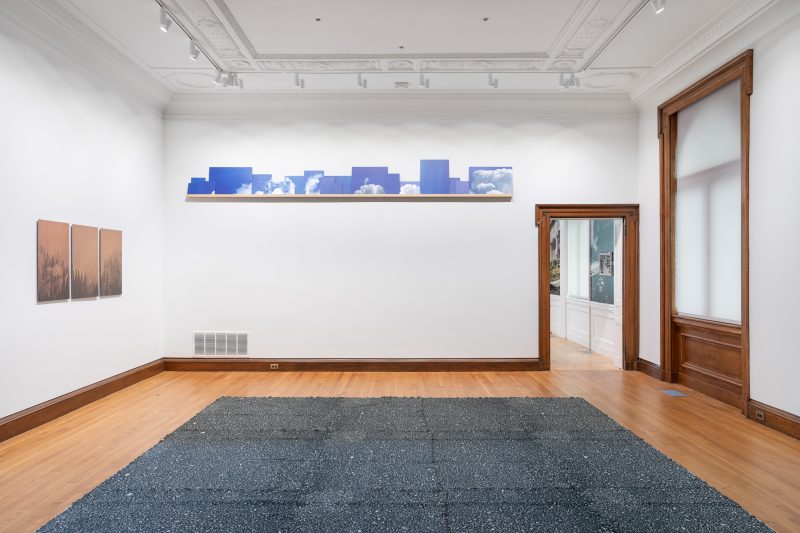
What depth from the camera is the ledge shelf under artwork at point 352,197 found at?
21.4ft

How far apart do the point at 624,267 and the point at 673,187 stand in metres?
1.41

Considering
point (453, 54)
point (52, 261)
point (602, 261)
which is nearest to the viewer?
point (52, 261)

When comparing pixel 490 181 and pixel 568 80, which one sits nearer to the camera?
pixel 568 80

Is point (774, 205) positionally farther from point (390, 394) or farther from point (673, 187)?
point (390, 394)

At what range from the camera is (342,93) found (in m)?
6.45

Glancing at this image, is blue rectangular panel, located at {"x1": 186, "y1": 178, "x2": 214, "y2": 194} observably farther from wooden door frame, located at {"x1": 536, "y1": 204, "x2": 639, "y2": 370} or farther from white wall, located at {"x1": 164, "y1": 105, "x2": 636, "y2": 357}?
wooden door frame, located at {"x1": 536, "y1": 204, "x2": 639, "y2": 370}

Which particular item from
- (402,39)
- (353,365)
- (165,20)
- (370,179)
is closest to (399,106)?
(370,179)

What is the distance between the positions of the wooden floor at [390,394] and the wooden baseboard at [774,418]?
0.30ft

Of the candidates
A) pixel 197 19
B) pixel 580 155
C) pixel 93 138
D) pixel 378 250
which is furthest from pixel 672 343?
pixel 93 138

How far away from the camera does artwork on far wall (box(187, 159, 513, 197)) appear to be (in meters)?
6.57

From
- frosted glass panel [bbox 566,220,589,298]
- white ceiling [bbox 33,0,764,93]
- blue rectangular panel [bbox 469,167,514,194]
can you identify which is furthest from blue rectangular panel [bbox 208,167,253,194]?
frosted glass panel [bbox 566,220,589,298]

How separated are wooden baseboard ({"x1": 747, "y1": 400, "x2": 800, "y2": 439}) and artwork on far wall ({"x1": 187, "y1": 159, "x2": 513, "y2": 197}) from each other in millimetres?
3963

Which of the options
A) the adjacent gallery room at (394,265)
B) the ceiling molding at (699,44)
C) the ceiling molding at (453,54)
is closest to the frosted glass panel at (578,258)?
the adjacent gallery room at (394,265)

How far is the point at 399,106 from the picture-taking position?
6.60 meters
